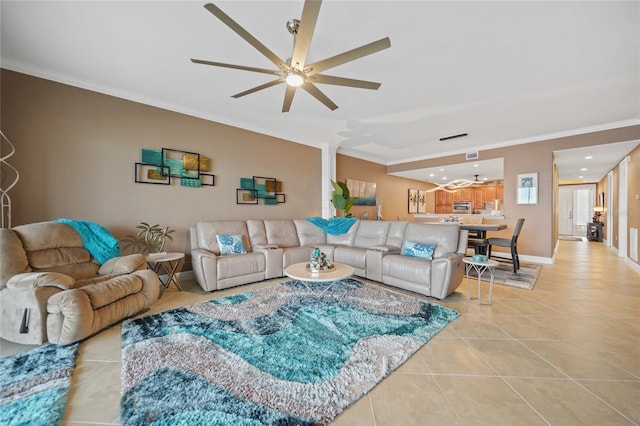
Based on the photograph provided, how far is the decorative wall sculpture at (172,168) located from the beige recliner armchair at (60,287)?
1.22 meters

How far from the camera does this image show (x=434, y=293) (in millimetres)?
3006

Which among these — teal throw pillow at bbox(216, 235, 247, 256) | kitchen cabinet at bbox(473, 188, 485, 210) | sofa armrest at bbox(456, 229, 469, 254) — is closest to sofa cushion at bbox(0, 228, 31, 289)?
teal throw pillow at bbox(216, 235, 247, 256)

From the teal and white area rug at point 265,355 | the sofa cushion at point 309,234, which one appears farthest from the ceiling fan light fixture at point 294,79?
the sofa cushion at point 309,234

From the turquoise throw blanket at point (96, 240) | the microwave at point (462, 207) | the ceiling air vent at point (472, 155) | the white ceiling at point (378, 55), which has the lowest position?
the turquoise throw blanket at point (96, 240)

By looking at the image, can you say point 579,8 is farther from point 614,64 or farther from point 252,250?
point 252,250

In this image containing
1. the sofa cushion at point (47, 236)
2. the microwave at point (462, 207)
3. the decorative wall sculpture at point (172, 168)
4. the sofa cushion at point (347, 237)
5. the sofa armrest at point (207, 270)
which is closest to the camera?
the sofa cushion at point (47, 236)

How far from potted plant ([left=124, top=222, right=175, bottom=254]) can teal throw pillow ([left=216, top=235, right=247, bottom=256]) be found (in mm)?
720

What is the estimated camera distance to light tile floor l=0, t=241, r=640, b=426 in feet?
4.36

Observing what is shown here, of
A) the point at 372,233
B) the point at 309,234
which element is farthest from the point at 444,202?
the point at 309,234

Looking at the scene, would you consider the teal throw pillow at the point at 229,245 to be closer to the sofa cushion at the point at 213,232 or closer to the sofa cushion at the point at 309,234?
the sofa cushion at the point at 213,232

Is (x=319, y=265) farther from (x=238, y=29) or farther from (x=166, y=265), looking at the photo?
(x=166, y=265)

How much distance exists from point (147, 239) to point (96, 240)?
713mm

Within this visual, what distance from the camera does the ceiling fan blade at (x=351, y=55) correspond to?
1.70 meters

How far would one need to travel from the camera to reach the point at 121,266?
256 centimetres
